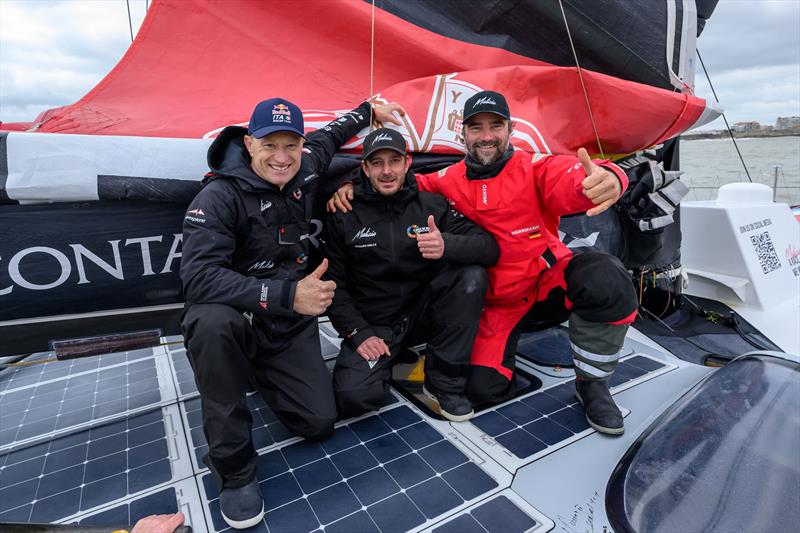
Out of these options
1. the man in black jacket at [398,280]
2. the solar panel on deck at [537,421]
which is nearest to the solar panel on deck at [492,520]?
the solar panel on deck at [537,421]

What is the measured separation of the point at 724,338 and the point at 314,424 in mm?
3195

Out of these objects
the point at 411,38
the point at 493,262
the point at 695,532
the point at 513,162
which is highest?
the point at 411,38

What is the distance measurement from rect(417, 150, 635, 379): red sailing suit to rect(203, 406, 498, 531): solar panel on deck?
0.58m

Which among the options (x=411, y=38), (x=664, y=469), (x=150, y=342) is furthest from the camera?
(x=411, y=38)

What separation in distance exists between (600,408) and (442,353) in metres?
0.70

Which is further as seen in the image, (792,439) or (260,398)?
(260,398)

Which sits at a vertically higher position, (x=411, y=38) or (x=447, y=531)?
(x=411, y=38)

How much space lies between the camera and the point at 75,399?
238 centimetres

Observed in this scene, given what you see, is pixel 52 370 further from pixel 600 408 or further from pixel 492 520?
pixel 600 408

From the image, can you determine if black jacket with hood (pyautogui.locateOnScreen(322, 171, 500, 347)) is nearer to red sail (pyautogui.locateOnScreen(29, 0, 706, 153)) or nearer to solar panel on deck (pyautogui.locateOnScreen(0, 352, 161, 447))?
red sail (pyautogui.locateOnScreen(29, 0, 706, 153))

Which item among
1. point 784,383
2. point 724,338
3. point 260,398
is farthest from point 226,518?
point 724,338

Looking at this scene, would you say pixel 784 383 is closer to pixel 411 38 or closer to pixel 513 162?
pixel 513 162

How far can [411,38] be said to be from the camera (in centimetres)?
299

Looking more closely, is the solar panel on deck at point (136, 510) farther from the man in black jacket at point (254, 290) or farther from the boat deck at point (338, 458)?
the man in black jacket at point (254, 290)
